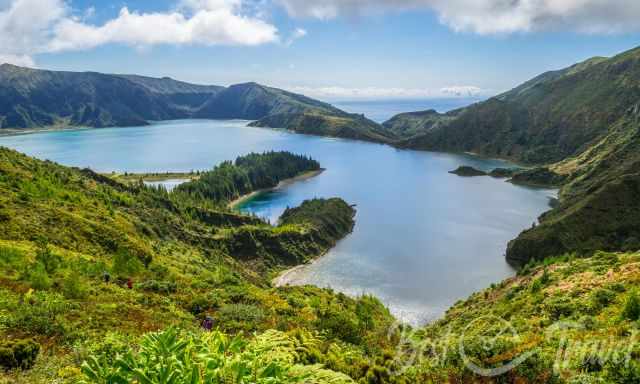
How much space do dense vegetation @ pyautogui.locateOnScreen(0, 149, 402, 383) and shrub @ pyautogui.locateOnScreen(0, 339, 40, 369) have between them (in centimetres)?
3

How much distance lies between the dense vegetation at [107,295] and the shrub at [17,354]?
30 millimetres

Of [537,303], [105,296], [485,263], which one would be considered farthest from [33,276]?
[485,263]

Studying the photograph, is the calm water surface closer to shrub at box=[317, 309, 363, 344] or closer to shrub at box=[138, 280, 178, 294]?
shrub at box=[138, 280, 178, 294]

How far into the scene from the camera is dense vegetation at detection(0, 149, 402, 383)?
12.7 m

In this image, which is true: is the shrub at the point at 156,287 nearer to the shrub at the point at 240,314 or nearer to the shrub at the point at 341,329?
the shrub at the point at 240,314

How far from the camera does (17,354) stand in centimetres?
1240

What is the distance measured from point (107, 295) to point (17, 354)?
1296 centimetres

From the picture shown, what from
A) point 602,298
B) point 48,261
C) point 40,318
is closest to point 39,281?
point 48,261

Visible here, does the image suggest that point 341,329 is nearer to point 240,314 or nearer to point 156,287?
point 240,314

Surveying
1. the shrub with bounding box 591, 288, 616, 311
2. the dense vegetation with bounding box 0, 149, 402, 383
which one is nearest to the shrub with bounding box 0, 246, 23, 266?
the dense vegetation with bounding box 0, 149, 402, 383

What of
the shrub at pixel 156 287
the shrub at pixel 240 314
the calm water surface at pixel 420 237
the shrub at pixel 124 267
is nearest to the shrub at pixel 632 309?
the shrub at pixel 240 314

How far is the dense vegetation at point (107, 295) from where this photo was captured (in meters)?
12.7

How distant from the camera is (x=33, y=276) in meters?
22.6

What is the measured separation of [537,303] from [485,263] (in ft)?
213
